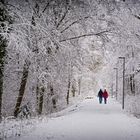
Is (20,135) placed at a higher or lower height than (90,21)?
lower

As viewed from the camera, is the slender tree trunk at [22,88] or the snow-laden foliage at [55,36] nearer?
A: the snow-laden foliage at [55,36]

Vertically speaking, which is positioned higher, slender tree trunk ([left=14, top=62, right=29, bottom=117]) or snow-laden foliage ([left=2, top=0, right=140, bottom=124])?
snow-laden foliage ([left=2, top=0, right=140, bottom=124])

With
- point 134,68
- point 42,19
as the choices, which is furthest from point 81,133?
point 134,68

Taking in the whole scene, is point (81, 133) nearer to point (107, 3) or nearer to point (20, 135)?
point (20, 135)

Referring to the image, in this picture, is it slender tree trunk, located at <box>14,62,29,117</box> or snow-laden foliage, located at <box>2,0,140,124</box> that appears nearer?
snow-laden foliage, located at <box>2,0,140,124</box>

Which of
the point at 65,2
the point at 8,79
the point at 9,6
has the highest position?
the point at 65,2

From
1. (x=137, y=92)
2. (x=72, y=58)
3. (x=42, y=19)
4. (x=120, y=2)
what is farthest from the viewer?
(x=137, y=92)

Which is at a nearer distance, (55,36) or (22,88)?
(55,36)

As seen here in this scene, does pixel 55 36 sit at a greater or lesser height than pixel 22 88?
greater

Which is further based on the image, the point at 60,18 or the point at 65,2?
the point at 60,18

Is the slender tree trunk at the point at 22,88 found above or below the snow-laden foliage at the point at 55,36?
below

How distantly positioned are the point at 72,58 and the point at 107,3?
669cm

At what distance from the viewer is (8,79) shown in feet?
96.0

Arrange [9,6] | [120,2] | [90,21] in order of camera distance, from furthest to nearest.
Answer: [90,21] < [120,2] < [9,6]
